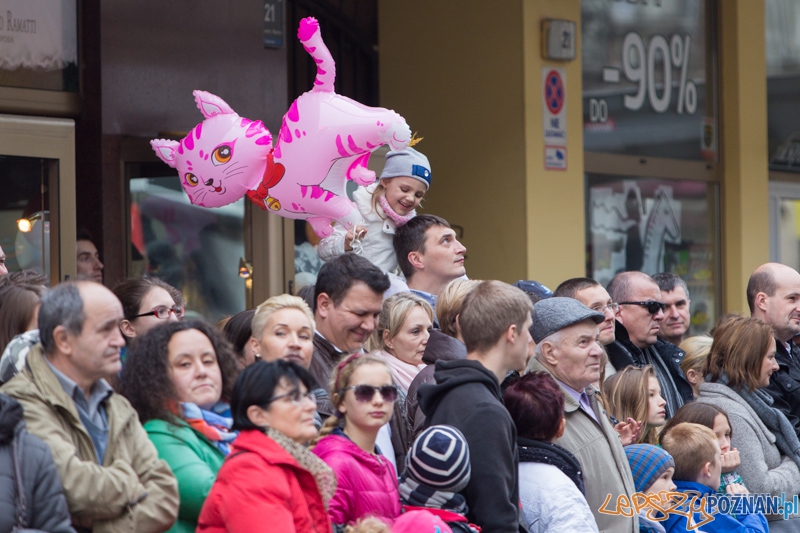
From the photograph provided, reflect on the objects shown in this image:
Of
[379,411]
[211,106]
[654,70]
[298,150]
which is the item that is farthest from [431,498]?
[654,70]

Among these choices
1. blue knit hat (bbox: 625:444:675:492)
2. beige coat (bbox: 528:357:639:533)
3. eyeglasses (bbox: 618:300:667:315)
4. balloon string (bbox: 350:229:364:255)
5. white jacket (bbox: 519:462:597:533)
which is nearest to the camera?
white jacket (bbox: 519:462:597:533)

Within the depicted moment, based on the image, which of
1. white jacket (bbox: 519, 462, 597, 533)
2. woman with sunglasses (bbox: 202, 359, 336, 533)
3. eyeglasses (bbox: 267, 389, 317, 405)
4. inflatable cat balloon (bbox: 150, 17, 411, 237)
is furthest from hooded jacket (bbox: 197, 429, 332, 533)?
inflatable cat balloon (bbox: 150, 17, 411, 237)

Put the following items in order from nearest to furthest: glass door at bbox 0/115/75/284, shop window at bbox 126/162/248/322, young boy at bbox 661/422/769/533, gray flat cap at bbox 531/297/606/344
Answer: gray flat cap at bbox 531/297/606/344 < young boy at bbox 661/422/769/533 < glass door at bbox 0/115/75/284 < shop window at bbox 126/162/248/322

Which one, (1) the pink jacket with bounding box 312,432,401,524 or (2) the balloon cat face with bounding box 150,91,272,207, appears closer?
(1) the pink jacket with bounding box 312,432,401,524

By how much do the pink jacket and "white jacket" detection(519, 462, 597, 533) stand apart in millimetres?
582

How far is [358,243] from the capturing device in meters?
5.18

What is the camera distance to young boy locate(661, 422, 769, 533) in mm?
4727

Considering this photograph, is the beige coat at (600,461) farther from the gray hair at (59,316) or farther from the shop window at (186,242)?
the shop window at (186,242)

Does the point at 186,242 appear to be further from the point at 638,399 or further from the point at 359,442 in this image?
the point at 359,442

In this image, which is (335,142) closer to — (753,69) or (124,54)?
(124,54)

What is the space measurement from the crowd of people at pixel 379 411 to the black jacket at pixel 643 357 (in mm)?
19

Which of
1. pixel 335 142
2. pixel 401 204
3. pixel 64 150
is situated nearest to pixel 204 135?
pixel 335 142

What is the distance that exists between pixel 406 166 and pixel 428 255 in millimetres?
425

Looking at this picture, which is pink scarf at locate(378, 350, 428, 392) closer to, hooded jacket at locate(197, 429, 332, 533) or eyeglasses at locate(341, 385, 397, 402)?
eyeglasses at locate(341, 385, 397, 402)
